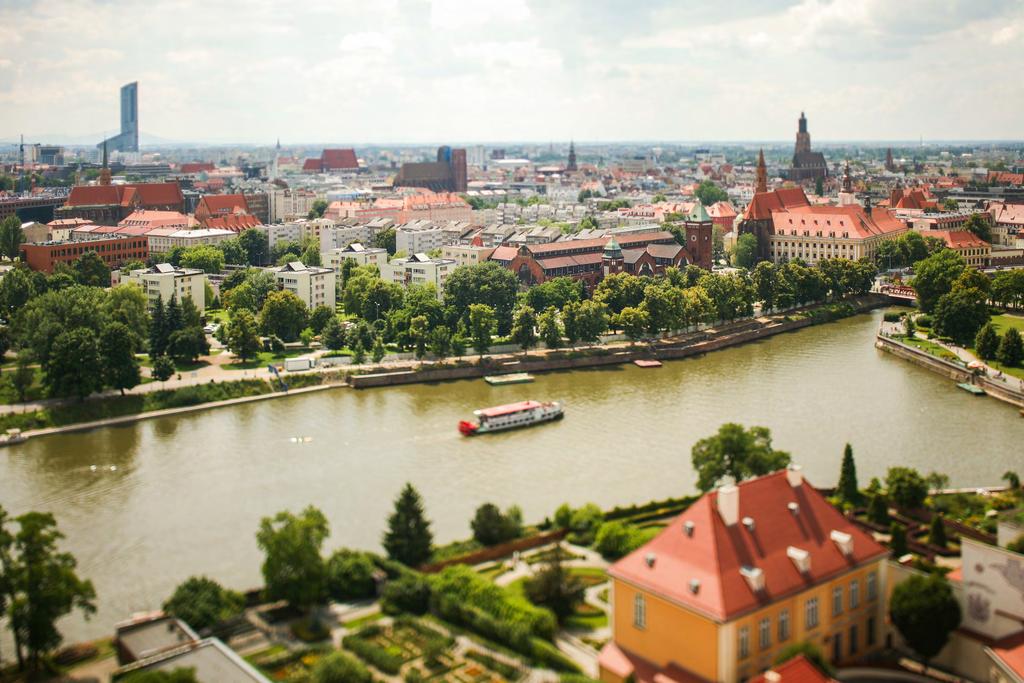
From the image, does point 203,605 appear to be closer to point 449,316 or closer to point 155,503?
point 155,503

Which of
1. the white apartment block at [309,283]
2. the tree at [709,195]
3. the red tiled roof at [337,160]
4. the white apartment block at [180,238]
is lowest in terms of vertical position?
the white apartment block at [309,283]

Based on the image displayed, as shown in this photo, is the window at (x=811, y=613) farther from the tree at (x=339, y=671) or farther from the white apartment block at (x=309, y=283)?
the white apartment block at (x=309, y=283)

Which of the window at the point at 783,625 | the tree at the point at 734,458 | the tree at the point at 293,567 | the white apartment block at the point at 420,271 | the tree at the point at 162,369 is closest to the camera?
the window at the point at 783,625

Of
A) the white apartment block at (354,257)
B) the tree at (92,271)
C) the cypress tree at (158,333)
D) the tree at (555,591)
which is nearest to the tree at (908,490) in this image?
the tree at (555,591)

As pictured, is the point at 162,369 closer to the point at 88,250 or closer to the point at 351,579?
the point at 351,579

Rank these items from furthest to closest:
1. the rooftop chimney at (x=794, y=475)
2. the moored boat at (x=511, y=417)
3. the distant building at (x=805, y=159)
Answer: the distant building at (x=805, y=159), the moored boat at (x=511, y=417), the rooftop chimney at (x=794, y=475)

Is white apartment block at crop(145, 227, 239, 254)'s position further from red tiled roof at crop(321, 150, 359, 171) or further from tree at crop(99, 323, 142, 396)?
red tiled roof at crop(321, 150, 359, 171)
